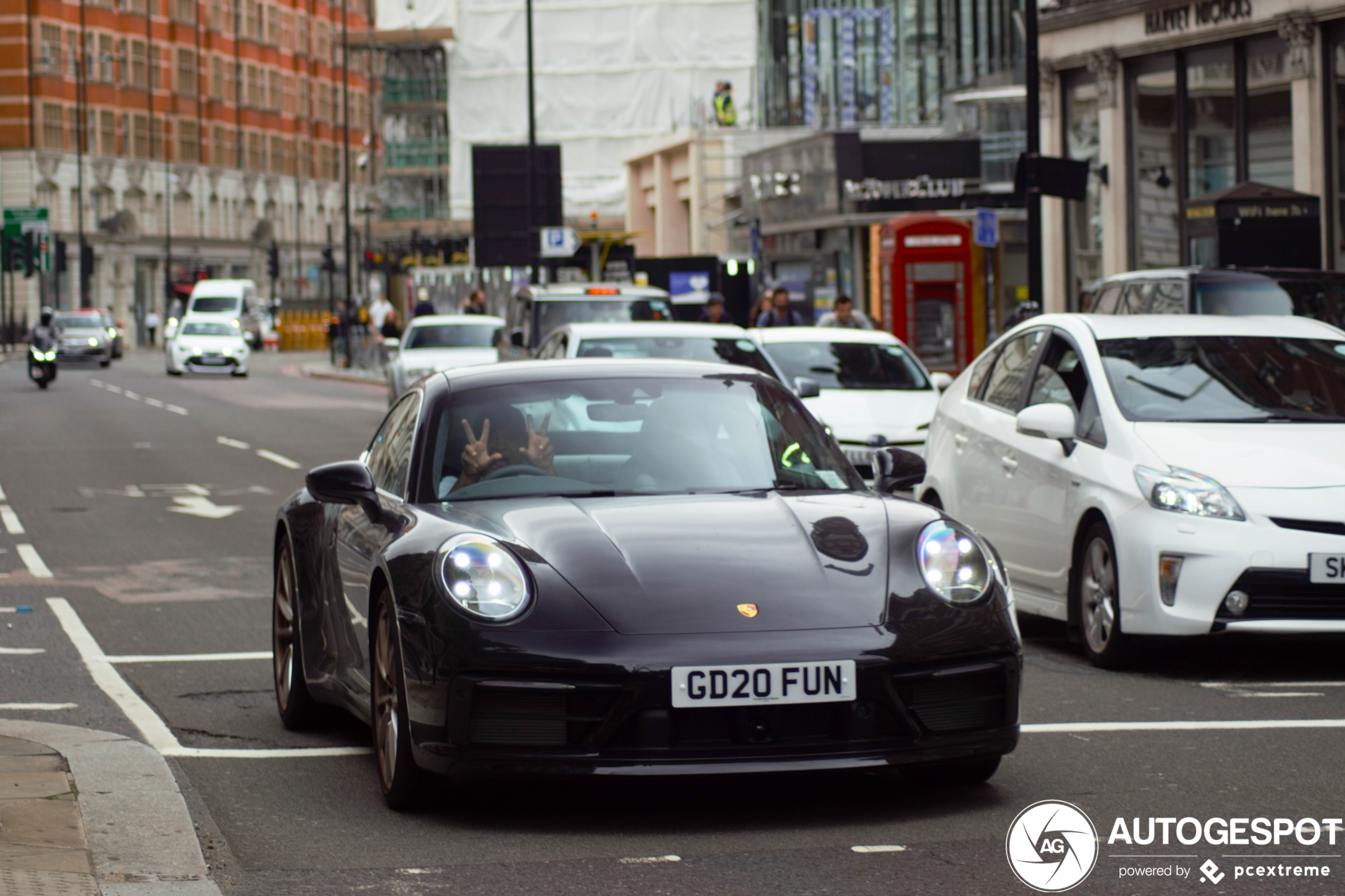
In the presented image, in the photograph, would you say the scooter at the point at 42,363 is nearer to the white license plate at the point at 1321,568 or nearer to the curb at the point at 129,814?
the curb at the point at 129,814

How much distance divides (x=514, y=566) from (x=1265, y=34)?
2613cm

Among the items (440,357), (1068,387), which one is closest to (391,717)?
(1068,387)

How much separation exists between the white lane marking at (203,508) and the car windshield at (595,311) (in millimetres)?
6919

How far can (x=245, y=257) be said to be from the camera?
118000 millimetres

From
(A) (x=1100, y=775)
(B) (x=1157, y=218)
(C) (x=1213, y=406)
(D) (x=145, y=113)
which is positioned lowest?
(A) (x=1100, y=775)

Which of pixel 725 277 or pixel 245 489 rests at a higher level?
pixel 725 277

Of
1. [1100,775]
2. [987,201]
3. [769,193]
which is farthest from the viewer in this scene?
[769,193]

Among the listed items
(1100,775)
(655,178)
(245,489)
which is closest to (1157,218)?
(245,489)

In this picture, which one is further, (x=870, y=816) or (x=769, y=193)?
(x=769, y=193)

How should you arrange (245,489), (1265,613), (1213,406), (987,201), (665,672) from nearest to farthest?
(665,672)
(1265,613)
(1213,406)
(245,489)
(987,201)

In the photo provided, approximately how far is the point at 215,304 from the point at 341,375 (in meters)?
19.0

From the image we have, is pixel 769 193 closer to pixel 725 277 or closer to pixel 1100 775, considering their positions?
pixel 725 277

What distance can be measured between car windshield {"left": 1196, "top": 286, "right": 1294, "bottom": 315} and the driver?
12.0 metres

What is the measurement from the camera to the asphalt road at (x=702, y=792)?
5.35 metres
